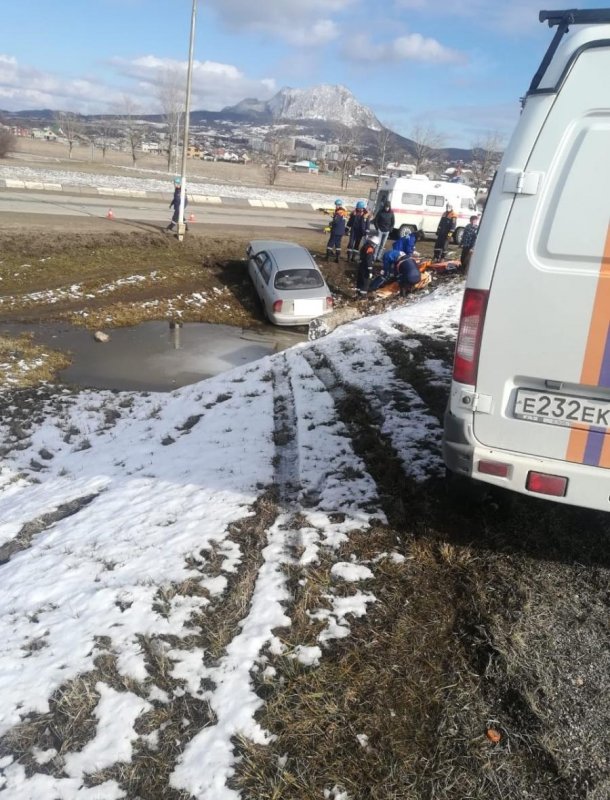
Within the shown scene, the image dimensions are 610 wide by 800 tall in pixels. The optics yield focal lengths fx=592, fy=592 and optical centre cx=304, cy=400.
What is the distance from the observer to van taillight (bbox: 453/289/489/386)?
9.73 feet

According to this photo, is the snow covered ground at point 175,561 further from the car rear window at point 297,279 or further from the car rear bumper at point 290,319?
the car rear window at point 297,279

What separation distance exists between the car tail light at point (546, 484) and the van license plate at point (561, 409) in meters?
0.27

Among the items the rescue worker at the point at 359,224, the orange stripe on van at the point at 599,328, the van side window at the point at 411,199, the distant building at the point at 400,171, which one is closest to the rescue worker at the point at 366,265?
the rescue worker at the point at 359,224

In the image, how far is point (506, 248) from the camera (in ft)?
9.35

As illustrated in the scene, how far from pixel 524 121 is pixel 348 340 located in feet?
19.7

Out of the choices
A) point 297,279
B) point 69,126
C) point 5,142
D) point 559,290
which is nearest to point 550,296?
point 559,290

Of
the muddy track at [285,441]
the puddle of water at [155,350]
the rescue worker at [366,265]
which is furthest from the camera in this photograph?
the rescue worker at [366,265]

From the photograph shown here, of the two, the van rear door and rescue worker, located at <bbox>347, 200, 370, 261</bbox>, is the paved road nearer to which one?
rescue worker, located at <bbox>347, 200, 370, 261</bbox>

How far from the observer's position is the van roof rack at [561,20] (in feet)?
8.93

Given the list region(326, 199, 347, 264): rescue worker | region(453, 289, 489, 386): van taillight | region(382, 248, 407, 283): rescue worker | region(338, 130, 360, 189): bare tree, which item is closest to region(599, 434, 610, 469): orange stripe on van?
region(453, 289, 489, 386): van taillight

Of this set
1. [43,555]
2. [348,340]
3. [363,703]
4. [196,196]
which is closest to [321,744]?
[363,703]

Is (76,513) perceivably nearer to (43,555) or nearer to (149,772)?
(43,555)

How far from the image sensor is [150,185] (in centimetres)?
3784

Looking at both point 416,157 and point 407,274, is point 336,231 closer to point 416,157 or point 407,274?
point 407,274
